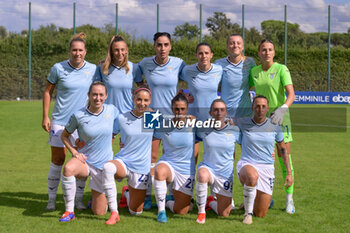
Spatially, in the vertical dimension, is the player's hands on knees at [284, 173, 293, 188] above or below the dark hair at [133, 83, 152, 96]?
below

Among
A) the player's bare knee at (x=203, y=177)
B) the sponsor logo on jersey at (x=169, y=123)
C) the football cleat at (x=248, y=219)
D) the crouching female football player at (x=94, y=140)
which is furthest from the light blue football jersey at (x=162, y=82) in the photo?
the football cleat at (x=248, y=219)

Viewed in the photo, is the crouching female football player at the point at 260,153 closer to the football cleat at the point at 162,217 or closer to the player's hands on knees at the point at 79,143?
the football cleat at the point at 162,217

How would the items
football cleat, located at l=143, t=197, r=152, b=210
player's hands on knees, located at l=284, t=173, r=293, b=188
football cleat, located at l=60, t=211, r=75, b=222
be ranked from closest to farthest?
football cleat, located at l=60, t=211, r=75, b=222
player's hands on knees, located at l=284, t=173, r=293, b=188
football cleat, located at l=143, t=197, r=152, b=210

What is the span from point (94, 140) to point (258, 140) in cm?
171

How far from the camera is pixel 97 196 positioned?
4.73 metres

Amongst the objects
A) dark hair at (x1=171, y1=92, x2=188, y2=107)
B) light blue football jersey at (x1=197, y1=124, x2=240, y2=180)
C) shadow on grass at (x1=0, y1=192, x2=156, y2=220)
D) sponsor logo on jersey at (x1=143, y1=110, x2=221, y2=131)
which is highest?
dark hair at (x1=171, y1=92, x2=188, y2=107)

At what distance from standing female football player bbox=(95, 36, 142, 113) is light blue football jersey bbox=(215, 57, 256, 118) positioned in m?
1.06

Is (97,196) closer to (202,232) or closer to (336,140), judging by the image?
(202,232)

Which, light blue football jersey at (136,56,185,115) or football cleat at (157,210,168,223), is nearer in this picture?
football cleat at (157,210,168,223)

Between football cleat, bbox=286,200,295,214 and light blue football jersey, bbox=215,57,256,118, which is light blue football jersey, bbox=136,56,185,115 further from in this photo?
football cleat, bbox=286,200,295,214

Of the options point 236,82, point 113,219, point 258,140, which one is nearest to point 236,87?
point 236,82

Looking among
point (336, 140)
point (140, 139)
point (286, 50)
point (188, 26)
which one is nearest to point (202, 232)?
point (140, 139)

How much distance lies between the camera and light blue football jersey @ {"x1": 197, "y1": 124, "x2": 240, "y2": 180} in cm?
468

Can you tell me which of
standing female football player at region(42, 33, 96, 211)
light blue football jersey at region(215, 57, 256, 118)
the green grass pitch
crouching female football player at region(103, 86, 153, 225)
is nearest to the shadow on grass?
the green grass pitch
